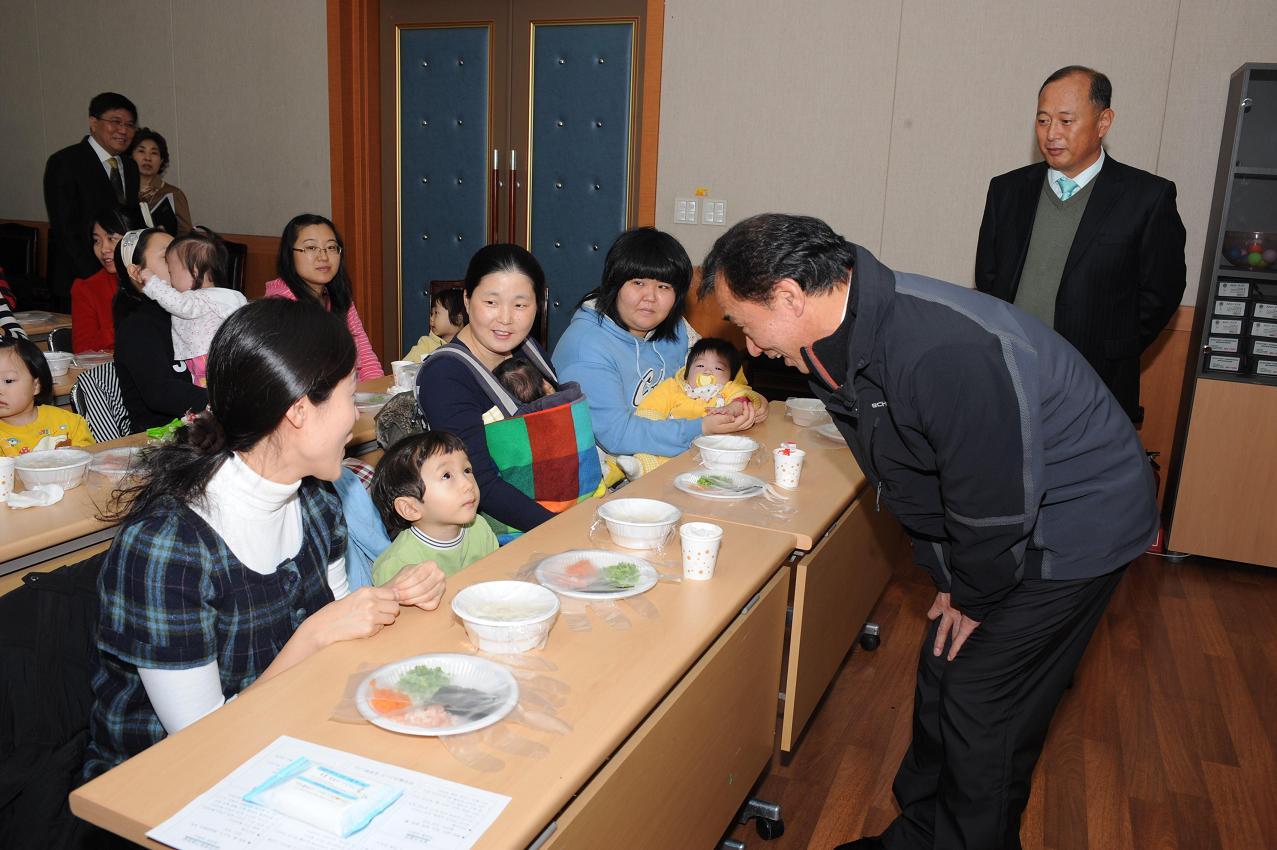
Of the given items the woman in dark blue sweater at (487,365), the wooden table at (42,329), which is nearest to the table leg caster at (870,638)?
the woman in dark blue sweater at (487,365)

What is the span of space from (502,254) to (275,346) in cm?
112

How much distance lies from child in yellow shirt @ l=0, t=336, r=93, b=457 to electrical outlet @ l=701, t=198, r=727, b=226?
10.5 ft

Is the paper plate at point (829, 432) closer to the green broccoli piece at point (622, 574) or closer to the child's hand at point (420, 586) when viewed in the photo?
the green broccoli piece at point (622, 574)

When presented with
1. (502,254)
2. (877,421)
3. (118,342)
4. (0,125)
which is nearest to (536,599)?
(877,421)

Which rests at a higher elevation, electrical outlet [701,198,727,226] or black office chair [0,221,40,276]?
electrical outlet [701,198,727,226]

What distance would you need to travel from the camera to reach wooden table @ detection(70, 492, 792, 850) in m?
1.12

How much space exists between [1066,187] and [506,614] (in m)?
2.81

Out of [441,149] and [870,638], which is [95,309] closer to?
[441,149]

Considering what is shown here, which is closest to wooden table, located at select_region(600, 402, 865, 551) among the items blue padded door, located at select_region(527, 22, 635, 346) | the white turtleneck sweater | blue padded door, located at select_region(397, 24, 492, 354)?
the white turtleneck sweater

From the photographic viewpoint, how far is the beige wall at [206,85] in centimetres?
589

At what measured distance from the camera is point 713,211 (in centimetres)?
505

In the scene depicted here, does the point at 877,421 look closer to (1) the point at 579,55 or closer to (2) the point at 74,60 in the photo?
(1) the point at 579,55

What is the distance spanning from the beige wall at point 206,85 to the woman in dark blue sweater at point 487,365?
154 inches

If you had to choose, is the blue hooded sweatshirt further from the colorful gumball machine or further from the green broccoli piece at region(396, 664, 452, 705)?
the colorful gumball machine
